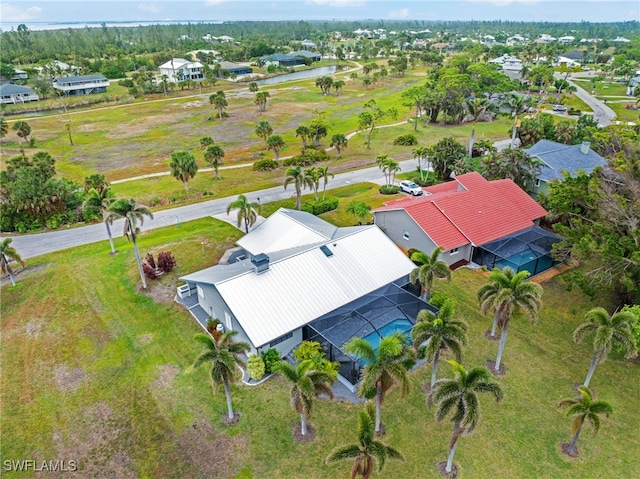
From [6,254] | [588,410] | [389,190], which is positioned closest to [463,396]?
[588,410]

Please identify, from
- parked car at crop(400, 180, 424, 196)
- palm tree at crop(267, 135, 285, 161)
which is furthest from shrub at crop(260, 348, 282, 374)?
palm tree at crop(267, 135, 285, 161)

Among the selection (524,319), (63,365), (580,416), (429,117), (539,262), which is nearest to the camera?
(580,416)

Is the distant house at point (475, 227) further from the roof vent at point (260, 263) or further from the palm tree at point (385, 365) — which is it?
the palm tree at point (385, 365)

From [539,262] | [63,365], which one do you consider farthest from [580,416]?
[63,365]

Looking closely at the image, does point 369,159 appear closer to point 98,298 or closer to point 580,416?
point 98,298

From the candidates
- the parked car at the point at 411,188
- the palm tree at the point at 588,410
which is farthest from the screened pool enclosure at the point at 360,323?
the parked car at the point at 411,188

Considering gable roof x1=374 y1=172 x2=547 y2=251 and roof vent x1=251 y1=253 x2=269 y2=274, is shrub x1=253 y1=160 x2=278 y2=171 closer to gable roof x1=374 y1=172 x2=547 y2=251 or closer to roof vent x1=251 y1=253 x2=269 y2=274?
gable roof x1=374 y1=172 x2=547 y2=251
